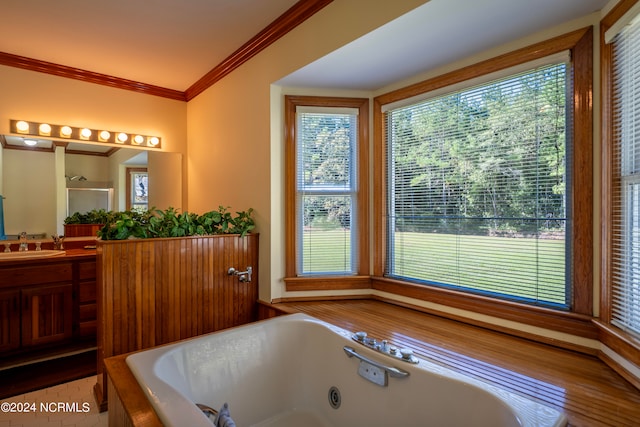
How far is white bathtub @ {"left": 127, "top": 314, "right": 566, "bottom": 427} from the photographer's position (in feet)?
3.76

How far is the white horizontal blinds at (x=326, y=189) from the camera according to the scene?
249cm

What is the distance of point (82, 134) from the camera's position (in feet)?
10.0

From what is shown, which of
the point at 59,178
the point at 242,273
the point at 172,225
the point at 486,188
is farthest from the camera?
the point at 59,178

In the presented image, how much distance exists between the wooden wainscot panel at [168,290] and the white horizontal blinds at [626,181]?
2107 mm

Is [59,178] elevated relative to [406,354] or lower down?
elevated

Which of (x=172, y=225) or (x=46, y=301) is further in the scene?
(x=46, y=301)

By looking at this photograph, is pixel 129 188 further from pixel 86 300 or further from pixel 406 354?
pixel 406 354

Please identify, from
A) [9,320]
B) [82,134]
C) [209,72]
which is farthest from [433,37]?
[9,320]

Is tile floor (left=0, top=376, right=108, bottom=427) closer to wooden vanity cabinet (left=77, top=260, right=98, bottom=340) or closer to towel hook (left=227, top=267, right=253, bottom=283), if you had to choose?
wooden vanity cabinet (left=77, top=260, right=98, bottom=340)

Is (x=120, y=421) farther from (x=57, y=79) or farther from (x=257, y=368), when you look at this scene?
(x=57, y=79)

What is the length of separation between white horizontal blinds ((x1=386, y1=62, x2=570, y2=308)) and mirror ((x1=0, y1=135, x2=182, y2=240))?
101 inches

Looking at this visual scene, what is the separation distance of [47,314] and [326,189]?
2457 millimetres

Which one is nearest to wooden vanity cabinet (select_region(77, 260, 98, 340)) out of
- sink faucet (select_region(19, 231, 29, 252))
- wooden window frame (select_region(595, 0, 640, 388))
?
sink faucet (select_region(19, 231, 29, 252))

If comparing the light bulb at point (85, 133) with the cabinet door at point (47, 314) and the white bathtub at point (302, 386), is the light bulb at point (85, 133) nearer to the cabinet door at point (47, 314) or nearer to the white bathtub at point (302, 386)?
the cabinet door at point (47, 314)
